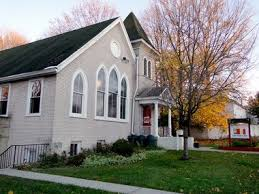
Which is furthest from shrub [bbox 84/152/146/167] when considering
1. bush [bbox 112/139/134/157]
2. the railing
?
the railing

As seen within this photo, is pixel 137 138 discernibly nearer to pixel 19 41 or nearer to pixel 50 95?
pixel 50 95

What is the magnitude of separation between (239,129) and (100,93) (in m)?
10.9

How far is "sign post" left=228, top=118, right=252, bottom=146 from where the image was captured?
19.6 metres

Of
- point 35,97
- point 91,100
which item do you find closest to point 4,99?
point 35,97

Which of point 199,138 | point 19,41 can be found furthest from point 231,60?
point 19,41

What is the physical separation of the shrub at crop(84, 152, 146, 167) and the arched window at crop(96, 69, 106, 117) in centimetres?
331

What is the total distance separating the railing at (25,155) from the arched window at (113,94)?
5173 mm

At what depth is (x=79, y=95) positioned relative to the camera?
14.7m

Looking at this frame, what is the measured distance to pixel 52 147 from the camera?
12719 millimetres

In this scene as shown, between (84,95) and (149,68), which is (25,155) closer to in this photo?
(84,95)

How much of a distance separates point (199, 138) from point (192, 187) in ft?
92.0

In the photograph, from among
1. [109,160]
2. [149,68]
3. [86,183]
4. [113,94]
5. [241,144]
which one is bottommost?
[86,183]

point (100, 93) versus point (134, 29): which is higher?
point (134, 29)

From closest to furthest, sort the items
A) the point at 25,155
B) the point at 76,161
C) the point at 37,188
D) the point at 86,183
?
the point at 37,188, the point at 86,183, the point at 76,161, the point at 25,155
